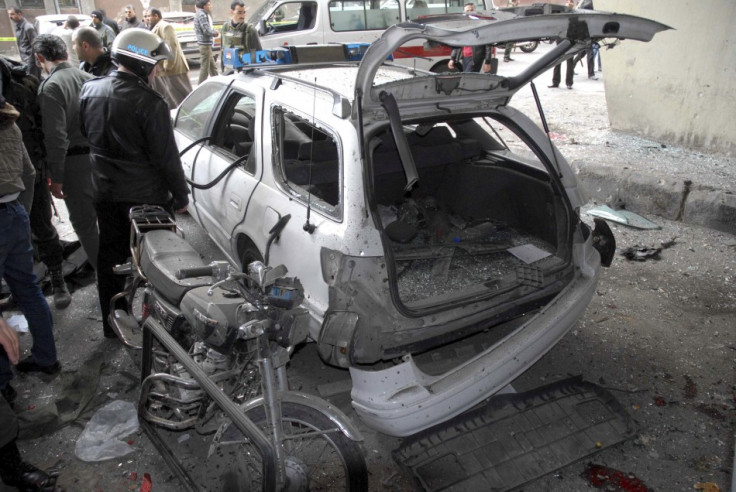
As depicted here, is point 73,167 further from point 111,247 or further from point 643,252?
point 643,252

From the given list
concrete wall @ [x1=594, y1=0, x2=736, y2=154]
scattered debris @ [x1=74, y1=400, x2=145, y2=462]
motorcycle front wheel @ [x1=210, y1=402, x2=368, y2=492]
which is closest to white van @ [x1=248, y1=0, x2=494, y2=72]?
concrete wall @ [x1=594, y1=0, x2=736, y2=154]

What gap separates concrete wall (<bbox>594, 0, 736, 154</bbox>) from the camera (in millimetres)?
6812

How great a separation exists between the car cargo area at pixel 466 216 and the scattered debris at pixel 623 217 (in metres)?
2.14

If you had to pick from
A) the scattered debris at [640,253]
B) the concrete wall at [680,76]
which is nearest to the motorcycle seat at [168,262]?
the scattered debris at [640,253]

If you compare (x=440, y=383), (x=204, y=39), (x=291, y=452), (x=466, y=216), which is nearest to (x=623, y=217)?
(x=466, y=216)

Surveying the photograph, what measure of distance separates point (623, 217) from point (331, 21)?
24.0ft

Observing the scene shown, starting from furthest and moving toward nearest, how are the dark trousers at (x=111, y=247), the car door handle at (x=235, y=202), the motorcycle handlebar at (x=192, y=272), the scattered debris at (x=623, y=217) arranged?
Answer: the scattered debris at (x=623, y=217)
the car door handle at (x=235, y=202)
the dark trousers at (x=111, y=247)
the motorcycle handlebar at (x=192, y=272)

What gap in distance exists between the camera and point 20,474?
2658mm

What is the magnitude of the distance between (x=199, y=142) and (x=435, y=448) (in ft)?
9.48

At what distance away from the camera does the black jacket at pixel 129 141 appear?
3.33m

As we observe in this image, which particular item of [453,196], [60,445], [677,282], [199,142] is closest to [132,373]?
[60,445]

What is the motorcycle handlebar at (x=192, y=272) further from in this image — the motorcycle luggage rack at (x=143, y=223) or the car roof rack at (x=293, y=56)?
the car roof rack at (x=293, y=56)

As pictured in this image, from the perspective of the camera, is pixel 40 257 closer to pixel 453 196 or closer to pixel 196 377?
pixel 196 377

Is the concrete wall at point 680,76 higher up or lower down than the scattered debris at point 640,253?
higher up
